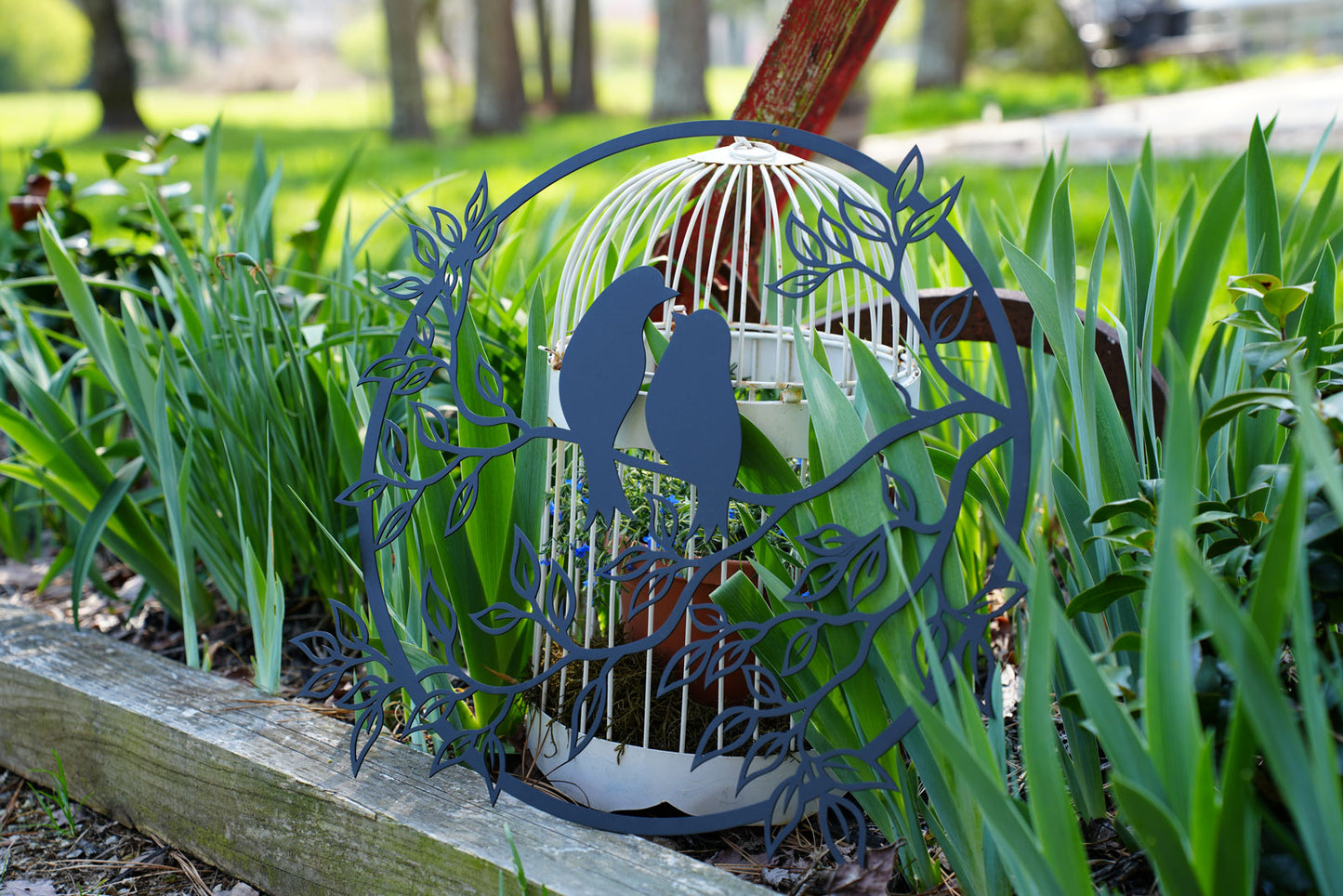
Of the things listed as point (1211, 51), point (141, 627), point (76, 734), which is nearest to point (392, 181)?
point (141, 627)

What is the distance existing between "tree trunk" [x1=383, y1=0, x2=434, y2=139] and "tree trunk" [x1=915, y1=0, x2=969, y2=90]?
17.8ft

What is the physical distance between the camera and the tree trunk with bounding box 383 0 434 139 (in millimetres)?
8445

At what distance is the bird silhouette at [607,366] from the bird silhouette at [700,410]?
37mm

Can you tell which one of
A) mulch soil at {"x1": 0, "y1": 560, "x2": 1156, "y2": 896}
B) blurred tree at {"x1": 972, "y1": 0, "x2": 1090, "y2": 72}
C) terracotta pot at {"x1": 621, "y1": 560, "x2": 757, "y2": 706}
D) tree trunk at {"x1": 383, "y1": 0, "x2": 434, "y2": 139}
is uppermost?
blurred tree at {"x1": 972, "y1": 0, "x2": 1090, "y2": 72}

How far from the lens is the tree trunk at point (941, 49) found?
11086 millimetres

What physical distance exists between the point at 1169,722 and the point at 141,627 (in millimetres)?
1689

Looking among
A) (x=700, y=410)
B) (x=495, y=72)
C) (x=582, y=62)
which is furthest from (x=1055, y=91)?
(x=700, y=410)

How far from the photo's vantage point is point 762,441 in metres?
1.03

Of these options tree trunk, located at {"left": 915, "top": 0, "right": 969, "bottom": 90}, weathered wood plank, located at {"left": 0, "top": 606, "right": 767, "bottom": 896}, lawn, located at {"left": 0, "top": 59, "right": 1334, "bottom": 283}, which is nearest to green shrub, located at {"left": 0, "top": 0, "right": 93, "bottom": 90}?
lawn, located at {"left": 0, "top": 59, "right": 1334, "bottom": 283}

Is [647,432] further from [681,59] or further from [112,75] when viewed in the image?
[112,75]

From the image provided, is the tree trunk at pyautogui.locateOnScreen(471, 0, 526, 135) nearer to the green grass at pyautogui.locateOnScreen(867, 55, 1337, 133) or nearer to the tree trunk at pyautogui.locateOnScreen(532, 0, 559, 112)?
the green grass at pyautogui.locateOnScreen(867, 55, 1337, 133)

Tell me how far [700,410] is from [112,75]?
39.4ft

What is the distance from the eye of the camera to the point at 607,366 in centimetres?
107

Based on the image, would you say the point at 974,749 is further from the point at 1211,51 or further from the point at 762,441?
the point at 1211,51
